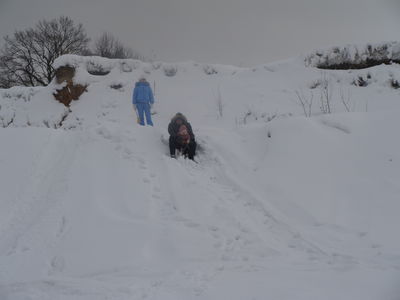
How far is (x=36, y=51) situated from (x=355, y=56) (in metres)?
24.1

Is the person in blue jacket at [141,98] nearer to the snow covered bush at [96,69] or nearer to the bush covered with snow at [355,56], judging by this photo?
the snow covered bush at [96,69]

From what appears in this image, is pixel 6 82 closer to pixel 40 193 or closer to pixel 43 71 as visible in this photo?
pixel 43 71

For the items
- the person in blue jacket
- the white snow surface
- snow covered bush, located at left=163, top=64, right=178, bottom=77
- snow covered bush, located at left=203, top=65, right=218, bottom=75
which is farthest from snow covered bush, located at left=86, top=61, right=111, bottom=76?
the white snow surface

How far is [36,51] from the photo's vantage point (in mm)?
25734

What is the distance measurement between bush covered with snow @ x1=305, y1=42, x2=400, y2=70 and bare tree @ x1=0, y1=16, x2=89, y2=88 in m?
21.5

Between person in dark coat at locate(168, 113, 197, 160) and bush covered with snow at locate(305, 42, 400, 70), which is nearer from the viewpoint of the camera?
person in dark coat at locate(168, 113, 197, 160)

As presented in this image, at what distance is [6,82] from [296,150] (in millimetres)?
27694

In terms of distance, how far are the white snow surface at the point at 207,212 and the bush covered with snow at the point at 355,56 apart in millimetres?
8119

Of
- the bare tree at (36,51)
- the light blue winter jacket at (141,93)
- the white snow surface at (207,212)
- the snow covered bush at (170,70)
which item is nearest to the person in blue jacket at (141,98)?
the light blue winter jacket at (141,93)

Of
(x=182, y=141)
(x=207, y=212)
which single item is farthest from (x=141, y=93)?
(x=207, y=212)

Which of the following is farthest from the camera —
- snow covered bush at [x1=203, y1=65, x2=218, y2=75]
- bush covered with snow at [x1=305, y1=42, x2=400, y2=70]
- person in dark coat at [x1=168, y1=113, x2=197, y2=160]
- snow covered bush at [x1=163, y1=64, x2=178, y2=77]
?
snow covered bush at [x1=203, y1=65, x2=218, y2=75]

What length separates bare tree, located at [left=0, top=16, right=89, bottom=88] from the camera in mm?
25125

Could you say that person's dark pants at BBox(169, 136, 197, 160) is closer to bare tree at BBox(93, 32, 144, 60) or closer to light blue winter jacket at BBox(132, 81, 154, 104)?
light blue winter jacket at BBox(132, 81, 154, 104)

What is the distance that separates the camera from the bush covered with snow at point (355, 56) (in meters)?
12.4
